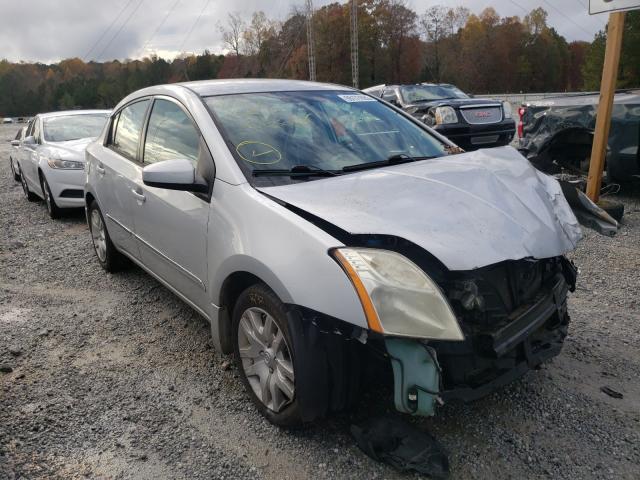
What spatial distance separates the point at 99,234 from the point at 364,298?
12.4 feet

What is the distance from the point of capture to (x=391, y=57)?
251 ft

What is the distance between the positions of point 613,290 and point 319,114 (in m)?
2.69

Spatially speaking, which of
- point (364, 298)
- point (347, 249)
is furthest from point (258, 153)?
point (364, 298)

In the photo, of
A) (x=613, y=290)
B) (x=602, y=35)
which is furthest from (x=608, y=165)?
(x=602, y=35)

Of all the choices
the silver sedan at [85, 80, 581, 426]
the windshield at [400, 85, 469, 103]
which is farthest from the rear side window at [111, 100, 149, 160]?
the windshield at [400, 85, 469, 103]

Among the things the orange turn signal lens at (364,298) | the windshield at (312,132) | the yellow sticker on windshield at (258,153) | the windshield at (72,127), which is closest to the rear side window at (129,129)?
the windshield at (312,132)

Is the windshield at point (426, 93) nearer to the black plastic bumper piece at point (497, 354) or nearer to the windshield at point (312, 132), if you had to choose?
the windshield at point (312, 132)

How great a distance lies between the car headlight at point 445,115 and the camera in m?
9.69

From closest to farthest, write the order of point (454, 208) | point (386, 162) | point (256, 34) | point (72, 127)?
point (454, 208) → point (386, 162) → point (72, 127) → point (256, 34)

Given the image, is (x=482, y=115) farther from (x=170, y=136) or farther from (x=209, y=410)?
(x=209, y=410)

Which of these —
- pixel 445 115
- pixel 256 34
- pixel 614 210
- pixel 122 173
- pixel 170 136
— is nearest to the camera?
pixel 170 136

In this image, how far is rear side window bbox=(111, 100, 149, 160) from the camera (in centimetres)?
397

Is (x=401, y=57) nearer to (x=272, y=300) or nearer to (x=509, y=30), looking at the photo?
(x=509, y=30)

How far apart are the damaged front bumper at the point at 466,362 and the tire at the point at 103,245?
3441 mm
